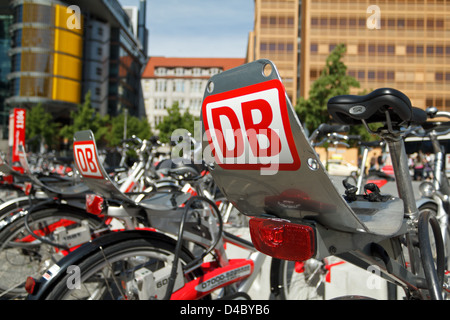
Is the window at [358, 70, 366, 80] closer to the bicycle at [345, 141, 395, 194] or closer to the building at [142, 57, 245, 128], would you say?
the building at [142, 57, 245, 128]

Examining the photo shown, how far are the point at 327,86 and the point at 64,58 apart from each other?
117ft

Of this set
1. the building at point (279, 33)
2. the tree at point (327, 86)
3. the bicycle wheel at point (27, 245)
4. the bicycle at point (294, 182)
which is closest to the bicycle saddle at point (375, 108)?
the bicycle at point (294, 182)

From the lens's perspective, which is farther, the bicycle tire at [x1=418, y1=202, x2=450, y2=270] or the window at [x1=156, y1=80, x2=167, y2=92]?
the window at [x1=156, y1=80, x2=167, y2=92]

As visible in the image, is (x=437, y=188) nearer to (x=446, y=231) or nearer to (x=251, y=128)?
(x=446, y=231)

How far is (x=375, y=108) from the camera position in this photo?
49.9 inches

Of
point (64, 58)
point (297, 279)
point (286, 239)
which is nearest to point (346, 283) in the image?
point (297, 279)

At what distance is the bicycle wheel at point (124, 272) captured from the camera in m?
1.66

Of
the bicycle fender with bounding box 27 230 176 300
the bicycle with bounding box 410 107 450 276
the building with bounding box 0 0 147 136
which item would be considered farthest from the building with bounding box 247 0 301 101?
the bicycle fender with bounding box 27 230 176 300

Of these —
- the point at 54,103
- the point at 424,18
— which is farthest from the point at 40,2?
the point at 424,18

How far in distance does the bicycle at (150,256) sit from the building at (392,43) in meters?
39.6

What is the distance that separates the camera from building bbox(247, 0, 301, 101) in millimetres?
41188

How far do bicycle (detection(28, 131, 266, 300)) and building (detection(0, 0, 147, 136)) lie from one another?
37.8 metres

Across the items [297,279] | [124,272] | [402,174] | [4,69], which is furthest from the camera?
[4,69]

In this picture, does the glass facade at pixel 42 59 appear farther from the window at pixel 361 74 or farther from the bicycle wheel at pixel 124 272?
the bicycle wheel at pixel 124 272
